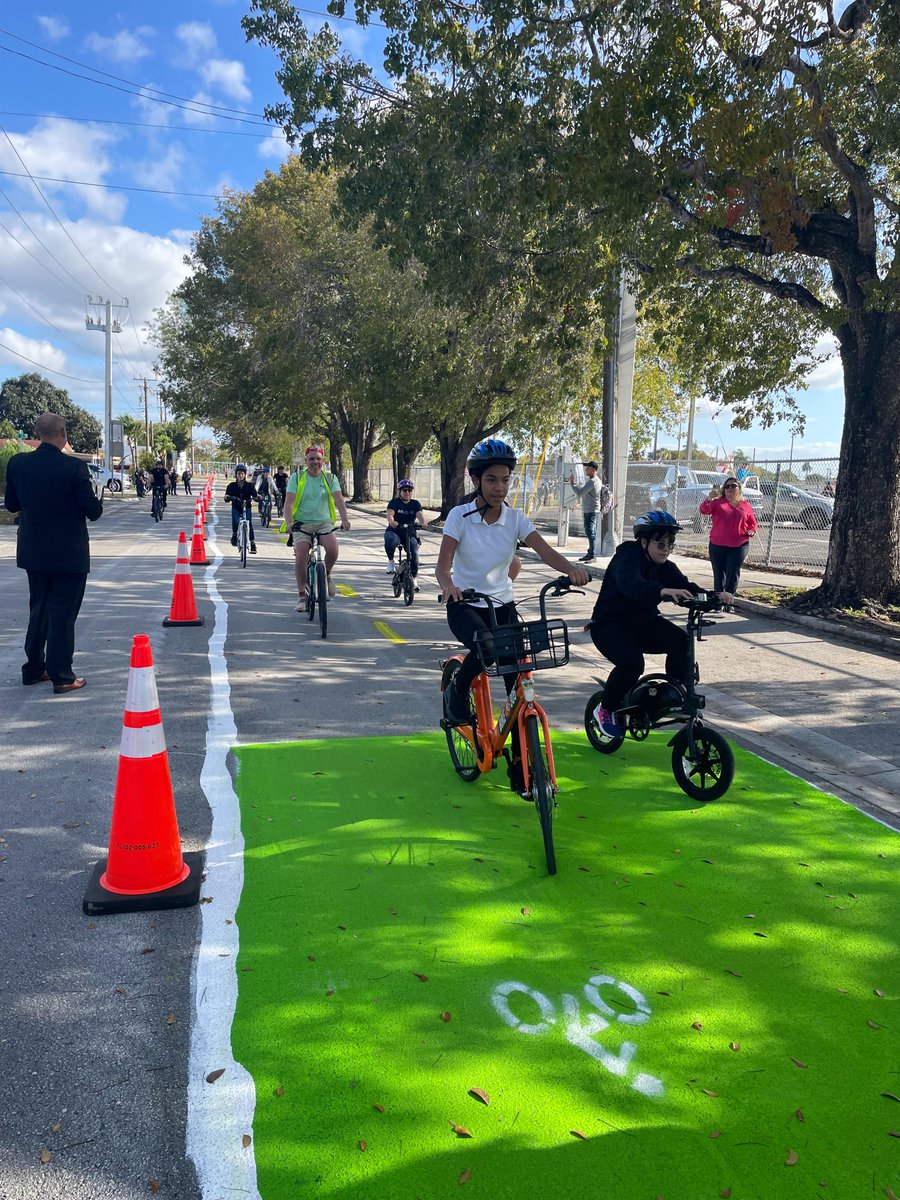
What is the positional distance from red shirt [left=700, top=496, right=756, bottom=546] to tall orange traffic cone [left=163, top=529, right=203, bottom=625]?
270 inches

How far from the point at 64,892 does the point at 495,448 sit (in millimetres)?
2964

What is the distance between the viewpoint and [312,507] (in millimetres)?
10906

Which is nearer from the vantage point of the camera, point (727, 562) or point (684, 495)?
point (727, 562)

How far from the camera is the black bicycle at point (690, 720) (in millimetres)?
5262

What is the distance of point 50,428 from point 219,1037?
220 inches

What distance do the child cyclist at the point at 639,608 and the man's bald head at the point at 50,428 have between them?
4.53 meters

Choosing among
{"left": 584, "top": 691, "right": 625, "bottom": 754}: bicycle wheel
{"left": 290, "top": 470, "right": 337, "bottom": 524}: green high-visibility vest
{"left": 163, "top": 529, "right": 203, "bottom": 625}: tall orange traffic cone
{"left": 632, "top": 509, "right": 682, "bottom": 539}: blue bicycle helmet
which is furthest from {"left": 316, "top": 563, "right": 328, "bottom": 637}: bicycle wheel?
{"left": 632, "top": 509, "right": 682, "bottom": 539}: blue bicycle helmet

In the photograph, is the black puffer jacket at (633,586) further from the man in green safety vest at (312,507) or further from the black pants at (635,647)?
the man in green safety vest at (312,507)

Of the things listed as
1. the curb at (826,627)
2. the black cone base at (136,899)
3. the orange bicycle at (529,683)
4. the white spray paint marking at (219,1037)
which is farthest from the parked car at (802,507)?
the black cone base at (136,899)

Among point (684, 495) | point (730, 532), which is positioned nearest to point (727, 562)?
point (730, 532)

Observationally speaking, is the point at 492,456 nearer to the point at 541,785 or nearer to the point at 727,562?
the point at 541,785

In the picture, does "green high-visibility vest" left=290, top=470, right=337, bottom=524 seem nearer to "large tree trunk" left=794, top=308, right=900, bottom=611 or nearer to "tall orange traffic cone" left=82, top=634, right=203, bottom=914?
"large tree trunk" left=794, top=308, right=900, bottom=611

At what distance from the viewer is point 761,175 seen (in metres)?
9.54

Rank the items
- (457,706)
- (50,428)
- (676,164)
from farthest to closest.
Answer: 1. (676,164)
2. (50,428)
3. (457,706)
